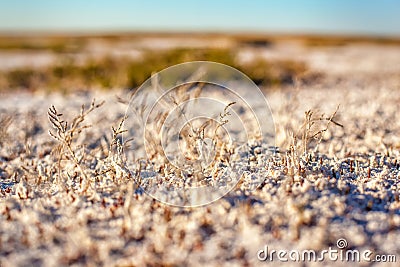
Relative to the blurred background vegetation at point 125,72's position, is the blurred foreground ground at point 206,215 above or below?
below

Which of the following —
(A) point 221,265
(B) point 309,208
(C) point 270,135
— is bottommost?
(A) point 221,265

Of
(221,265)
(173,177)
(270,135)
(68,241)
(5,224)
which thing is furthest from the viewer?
(270,135)

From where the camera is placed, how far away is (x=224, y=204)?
2.99 meters

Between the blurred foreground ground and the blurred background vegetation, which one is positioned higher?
the blurred background vegetation

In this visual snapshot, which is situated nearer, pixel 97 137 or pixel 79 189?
pixel 79 189

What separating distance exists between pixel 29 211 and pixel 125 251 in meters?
0.85

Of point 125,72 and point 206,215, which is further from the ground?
point 125,72

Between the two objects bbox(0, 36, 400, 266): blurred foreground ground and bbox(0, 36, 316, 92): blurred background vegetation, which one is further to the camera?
bbox(0, 36, 316, 92): blurred background vegetation

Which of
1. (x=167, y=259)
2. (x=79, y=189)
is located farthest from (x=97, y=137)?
(x=167, y=259)

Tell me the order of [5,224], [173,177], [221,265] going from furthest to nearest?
[173,177]
[5,224]
[221,265]

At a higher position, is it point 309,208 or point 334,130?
point 334,130

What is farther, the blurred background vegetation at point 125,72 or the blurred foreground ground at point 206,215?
the blurred background vegetation at point 125,72

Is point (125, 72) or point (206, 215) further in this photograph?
point (125, 72)

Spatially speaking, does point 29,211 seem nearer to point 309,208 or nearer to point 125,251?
point 125,251
